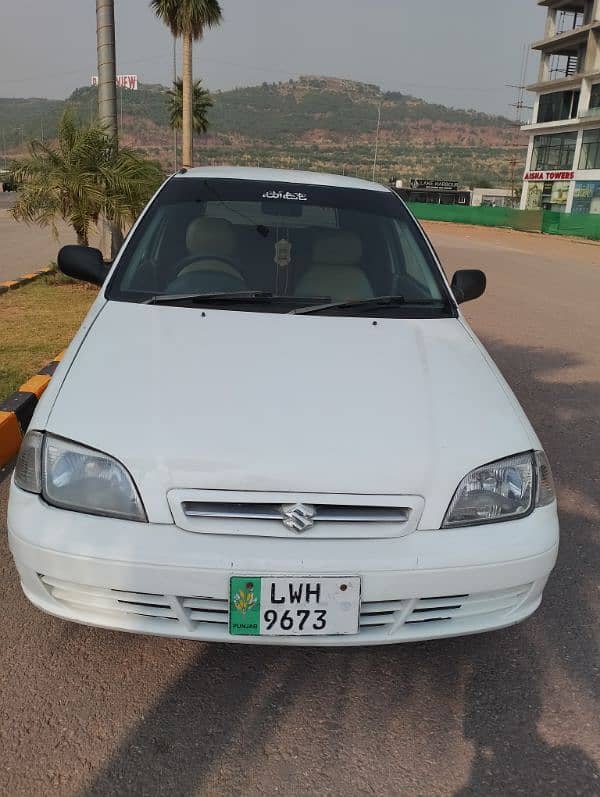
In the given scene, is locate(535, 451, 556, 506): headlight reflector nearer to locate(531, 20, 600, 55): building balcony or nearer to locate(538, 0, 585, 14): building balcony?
locate(531, 20, 600, 55): building balcony

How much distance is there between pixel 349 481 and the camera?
6.73 feet

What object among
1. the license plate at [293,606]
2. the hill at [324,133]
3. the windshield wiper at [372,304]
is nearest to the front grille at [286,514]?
the license plate at [293,606]

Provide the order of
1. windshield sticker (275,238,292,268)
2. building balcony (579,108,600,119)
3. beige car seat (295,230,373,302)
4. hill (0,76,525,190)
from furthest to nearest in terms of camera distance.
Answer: hill (0,76,525,190), building balcony (579,108,600,119), windshield sticker (275,238,292,268), beige car seat (295,230,373,302)

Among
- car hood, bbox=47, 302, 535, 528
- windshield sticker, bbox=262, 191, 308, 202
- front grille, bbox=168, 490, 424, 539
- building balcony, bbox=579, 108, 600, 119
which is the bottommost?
front grille, bbox=168, 490, 424, 539

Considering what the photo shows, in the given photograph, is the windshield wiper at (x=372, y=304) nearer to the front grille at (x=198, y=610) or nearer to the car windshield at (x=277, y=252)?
the car windshield at (x=277, y=252)

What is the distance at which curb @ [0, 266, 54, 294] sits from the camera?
9.06 meters

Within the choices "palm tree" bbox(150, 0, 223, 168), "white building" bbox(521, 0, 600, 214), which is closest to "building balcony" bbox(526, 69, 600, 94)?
"white building" bbox(521, 0, 600, 214)

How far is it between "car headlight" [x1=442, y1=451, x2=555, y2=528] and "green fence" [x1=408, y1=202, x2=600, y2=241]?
1277 inches

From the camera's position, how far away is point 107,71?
355 inches

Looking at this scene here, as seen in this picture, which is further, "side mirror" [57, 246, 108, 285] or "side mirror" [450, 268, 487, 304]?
"side mirror" [450, 268, 487, 304]

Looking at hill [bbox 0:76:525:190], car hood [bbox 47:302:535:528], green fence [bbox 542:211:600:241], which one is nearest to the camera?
car hood [bbox 47:302:535:528]

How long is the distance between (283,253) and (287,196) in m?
0.40

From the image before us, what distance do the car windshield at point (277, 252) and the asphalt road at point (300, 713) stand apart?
1437mm

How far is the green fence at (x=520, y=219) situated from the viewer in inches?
1287
